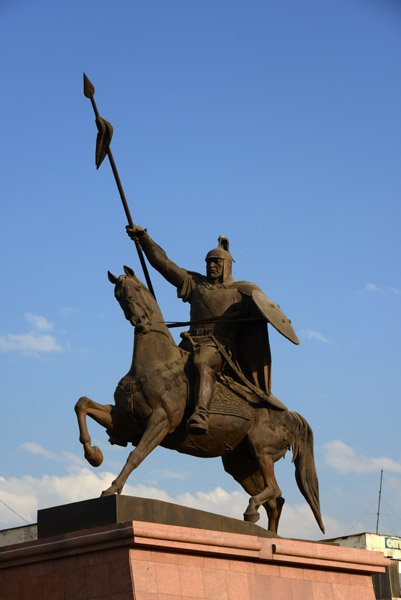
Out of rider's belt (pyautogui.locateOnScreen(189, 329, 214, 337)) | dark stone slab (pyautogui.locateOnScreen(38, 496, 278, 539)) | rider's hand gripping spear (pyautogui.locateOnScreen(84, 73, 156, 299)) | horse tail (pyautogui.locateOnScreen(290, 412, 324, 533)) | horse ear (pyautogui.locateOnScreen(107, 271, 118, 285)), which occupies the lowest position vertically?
dark stone slab (pyautogui.locateOnScreen(38, 496, 278, 539))

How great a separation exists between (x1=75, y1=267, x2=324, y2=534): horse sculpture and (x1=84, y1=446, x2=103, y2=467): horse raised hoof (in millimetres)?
11

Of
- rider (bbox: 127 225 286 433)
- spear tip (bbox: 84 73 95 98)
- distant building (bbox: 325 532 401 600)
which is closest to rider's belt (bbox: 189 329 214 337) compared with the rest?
rider (bbox: 127 225 286 433)

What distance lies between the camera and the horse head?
12320 millimetres

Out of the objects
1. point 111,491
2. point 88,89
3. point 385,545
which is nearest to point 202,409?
point 111,491

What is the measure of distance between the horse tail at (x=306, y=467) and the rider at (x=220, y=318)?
729 mm

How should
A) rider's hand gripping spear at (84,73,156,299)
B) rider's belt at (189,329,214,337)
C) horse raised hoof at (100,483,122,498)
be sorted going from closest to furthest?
1. horse raised hoof at (100,483,122,498)
2. rider's belt at (189,329,214,337)
3. rider's hand gripping spear at (84,73,156,299)

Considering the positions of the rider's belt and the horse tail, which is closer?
the rider's belt

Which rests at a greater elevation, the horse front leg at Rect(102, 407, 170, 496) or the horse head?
the horse head

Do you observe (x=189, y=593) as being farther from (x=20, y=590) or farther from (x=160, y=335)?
(x=160, y=335)

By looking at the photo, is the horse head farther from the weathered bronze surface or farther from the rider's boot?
the rider's boot

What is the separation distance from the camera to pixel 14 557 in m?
11.0

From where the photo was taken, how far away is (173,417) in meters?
12.1

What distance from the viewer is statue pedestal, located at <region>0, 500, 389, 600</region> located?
1028cm

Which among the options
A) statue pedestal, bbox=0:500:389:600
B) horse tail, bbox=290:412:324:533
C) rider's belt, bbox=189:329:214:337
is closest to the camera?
statue pedestal, bbox=0:500:389:600
